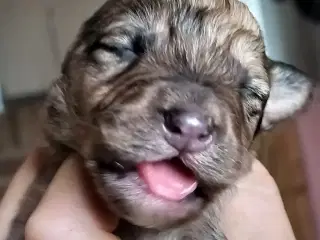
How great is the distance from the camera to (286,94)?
70.0 inches

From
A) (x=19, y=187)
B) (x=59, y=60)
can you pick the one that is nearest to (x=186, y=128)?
(x=19, y=187)

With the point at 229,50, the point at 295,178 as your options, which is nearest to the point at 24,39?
the point at 295,178

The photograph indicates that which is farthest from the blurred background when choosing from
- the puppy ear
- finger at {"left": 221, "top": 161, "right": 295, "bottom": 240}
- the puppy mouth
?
the puppy mouth

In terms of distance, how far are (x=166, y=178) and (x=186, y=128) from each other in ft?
0.34

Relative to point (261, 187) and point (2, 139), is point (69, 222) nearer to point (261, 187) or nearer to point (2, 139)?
point (261, 187)

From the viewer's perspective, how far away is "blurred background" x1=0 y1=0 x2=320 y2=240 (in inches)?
103

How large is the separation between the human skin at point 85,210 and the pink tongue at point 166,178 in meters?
0.25

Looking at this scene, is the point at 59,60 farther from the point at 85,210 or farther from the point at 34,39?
the point at 85,210

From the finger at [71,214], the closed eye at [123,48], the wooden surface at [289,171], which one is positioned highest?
the closed eye at [123,48]

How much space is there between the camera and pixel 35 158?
1.64m

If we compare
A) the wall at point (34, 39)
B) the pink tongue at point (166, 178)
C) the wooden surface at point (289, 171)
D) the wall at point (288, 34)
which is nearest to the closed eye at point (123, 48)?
the pink tongue at point (166, 178)

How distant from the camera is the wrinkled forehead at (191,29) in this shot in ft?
4.67

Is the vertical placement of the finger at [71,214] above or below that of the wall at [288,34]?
above

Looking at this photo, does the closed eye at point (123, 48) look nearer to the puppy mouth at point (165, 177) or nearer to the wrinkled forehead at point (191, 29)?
the wrinkled forehead at point (191, 29)
